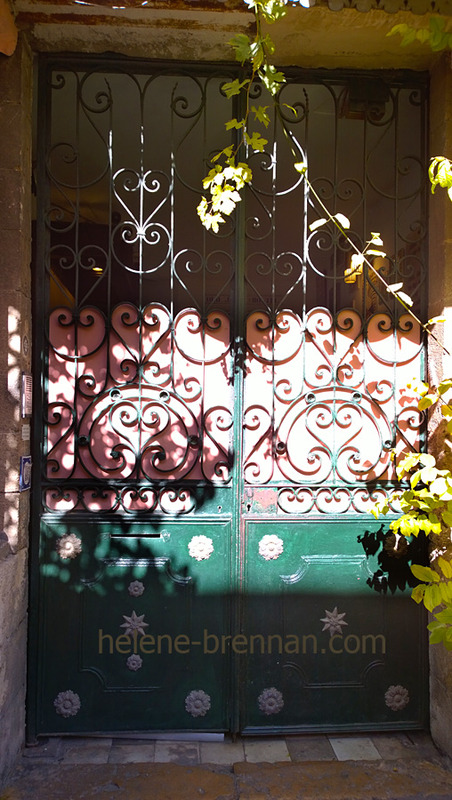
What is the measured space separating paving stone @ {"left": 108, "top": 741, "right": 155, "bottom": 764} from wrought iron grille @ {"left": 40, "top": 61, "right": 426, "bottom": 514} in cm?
123

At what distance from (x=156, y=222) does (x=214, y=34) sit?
98 cm

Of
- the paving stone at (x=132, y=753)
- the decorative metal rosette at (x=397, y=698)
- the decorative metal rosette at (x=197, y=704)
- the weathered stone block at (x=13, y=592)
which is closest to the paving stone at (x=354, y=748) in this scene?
the decorative metal rosette at (x=397, y=698)

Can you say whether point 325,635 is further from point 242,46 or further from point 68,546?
point 242,46

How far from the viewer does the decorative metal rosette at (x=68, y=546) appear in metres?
3.26

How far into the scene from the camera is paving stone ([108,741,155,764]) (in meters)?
3.08

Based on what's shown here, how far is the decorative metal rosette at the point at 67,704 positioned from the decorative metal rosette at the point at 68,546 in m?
0.72

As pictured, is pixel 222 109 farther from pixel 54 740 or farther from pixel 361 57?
pixel 54 740

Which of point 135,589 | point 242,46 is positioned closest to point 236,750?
point 135,589

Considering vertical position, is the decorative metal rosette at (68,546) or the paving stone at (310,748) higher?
the decorative metal rosette at (68,546)

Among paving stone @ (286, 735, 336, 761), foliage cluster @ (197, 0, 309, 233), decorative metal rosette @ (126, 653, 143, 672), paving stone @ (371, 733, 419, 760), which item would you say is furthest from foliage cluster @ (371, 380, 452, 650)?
decorative metal rosette @ (126, 653, 143, 672)

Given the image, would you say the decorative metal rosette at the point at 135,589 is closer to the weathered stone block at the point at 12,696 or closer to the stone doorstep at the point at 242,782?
the weathered stone block at the point at 12,696

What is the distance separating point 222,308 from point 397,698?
2.35 m

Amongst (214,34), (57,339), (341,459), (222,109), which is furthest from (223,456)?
(214,34)

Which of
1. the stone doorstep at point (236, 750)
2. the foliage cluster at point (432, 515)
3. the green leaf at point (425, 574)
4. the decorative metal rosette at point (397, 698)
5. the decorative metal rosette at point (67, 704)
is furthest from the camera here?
the decorative metal rosette at point (397, 698)
